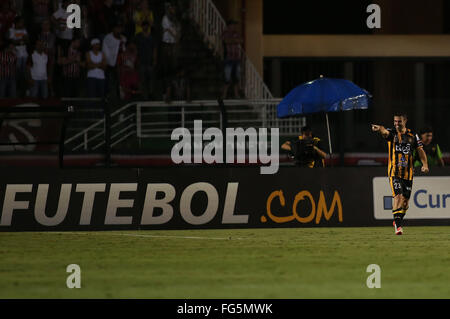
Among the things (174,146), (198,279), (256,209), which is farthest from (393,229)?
(198,279)

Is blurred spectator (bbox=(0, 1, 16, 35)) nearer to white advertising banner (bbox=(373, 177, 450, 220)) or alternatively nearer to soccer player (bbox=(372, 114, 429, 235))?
white advertising banner (bbox=(373, 177, 450, 220))

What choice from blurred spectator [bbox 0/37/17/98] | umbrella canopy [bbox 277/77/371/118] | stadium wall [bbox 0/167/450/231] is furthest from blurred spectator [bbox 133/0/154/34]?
stadium wall [bbox 0/167/450/231]

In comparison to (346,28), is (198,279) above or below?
below

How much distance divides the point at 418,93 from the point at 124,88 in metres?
10.7

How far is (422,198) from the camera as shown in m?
19.8

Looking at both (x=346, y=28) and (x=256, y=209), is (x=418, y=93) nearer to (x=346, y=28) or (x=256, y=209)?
(x=346, y=28)

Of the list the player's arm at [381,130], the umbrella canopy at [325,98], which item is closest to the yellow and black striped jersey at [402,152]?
the player's arm at [381,130]

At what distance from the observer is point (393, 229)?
63.3 feet

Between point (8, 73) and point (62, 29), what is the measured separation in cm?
160

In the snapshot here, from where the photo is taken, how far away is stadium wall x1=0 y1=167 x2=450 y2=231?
18.9 metres

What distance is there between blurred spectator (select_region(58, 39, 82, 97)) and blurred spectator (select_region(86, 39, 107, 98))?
0.31m
